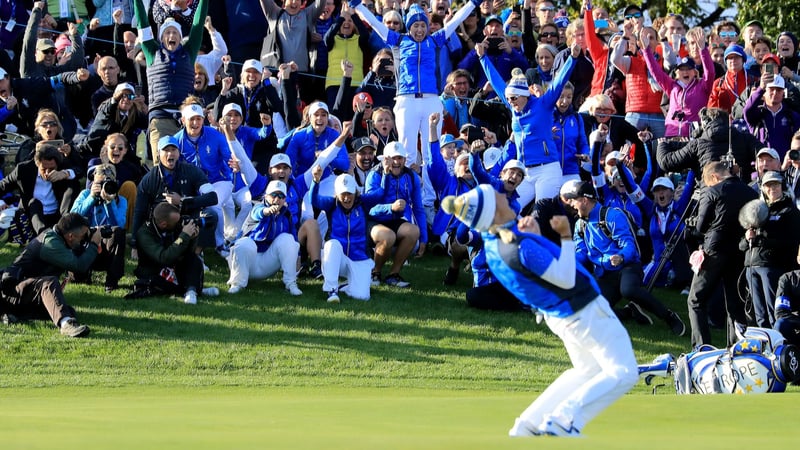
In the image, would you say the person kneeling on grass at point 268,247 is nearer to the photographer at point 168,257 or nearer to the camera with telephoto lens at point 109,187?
the photographer at point 168,257

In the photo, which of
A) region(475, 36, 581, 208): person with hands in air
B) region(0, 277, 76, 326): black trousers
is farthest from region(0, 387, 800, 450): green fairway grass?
region(475, 36, 581, 208): person with hands in air

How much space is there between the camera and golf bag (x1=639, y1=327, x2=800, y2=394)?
11297 mm

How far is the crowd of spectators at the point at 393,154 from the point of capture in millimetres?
13891

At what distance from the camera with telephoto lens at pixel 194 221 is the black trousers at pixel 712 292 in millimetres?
5593

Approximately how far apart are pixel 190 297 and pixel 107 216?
1.47 meters

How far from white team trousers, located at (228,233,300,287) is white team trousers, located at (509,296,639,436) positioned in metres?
6.86

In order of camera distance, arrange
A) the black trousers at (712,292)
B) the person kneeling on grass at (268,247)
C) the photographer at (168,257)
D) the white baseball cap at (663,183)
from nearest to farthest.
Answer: the black trousers at (712,292) < the photographer at (168,257) < the person kneeling on grass at (268,247) < the white baseball cap at (663,183)

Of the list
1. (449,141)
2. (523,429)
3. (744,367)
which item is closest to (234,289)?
(449,141)

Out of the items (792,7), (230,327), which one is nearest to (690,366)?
(230,327)

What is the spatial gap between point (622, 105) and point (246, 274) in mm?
6228

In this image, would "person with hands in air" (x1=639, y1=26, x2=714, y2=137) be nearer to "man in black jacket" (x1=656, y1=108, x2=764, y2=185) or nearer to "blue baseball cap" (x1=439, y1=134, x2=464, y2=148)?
"man in black jacket" (x1=656, y1=108, x2=764, y2=185)

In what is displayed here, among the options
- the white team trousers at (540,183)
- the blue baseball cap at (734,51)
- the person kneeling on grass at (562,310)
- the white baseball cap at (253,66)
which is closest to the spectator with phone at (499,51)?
the white team trousers at (540,183)

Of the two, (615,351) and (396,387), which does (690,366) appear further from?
(615,351)

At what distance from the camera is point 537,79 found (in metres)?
17.3
